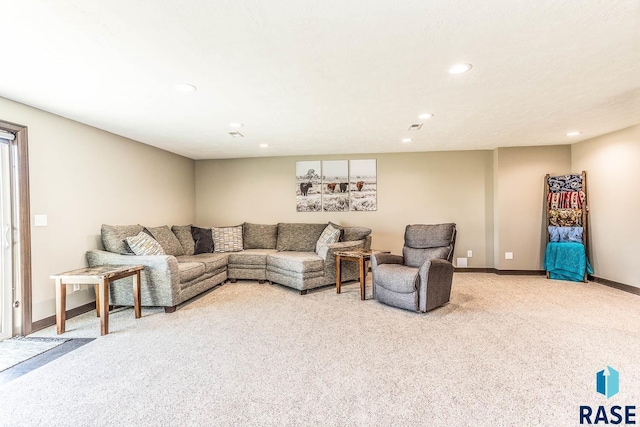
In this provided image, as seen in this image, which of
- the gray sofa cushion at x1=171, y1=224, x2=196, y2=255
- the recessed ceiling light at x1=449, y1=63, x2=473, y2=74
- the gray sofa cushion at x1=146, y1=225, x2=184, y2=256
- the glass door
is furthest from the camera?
the gray sofa cushion at x1=171, y1=224, x2=196, y2=255

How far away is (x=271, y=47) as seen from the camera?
78.7 inches

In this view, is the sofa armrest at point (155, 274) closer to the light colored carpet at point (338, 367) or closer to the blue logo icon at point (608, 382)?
the light colored carpet at point (338, 367)

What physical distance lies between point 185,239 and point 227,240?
659 millimetres

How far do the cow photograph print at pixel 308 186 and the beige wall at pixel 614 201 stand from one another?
430cm

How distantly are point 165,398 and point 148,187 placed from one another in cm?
369

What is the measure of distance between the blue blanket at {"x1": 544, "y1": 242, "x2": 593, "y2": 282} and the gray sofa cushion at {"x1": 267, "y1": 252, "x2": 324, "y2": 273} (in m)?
3.70

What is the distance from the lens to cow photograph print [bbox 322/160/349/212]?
5750mm

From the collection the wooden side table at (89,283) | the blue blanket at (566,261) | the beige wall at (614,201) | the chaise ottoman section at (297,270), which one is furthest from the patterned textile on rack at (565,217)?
the wooden side table at (89,283)

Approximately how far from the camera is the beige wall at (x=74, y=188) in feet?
10.1

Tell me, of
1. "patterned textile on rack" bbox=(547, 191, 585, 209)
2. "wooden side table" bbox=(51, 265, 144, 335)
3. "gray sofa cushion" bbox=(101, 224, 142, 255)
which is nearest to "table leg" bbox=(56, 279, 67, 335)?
"wooden side table" bbox=(51, 265, 144, 335)

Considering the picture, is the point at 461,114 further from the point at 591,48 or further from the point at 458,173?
the point at 458,173

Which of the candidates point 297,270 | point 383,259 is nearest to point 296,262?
point 297,270

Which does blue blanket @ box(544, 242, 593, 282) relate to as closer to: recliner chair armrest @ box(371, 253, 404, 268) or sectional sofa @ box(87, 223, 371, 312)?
recliner chair armrest @ box(371, 253, 404, 268)

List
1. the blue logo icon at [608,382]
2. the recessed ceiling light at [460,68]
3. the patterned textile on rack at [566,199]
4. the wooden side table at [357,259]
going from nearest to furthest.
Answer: the blue logo icon at [608,382], the recessed ceiling light at [460,68], the wooden side table at [357,259], the patterned textile on rack at [566,199]
